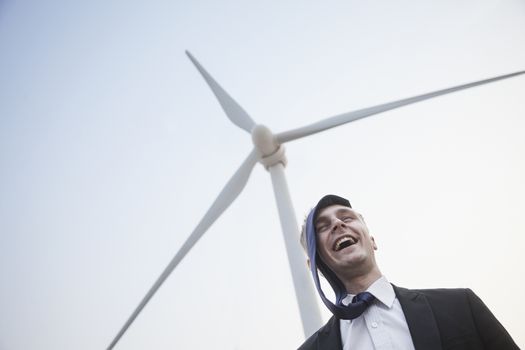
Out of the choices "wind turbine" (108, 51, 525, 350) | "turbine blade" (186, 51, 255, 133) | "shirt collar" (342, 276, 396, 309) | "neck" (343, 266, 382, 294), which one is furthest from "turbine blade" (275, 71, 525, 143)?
"shirt collar" (342, 276, 396, 309)

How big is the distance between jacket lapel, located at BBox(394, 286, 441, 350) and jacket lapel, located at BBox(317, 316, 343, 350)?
0.77 meters

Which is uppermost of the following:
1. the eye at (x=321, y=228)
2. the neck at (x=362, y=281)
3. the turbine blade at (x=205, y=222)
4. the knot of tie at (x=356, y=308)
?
the turbine blade at (x=205, y=222)

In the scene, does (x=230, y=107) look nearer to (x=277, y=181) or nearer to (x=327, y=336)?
(x=277, y=181)

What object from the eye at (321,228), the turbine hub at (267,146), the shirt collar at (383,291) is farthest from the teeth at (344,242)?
the turbine hub at (267,146)

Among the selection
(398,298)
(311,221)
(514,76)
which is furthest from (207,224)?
(514,76)

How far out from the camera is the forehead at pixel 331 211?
4.51m

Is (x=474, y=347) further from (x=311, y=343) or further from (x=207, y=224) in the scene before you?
(x=207, y=224)

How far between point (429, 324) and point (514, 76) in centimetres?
1238

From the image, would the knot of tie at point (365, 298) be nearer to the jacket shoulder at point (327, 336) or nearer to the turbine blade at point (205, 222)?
the jacket shoulder at point (327, 336)

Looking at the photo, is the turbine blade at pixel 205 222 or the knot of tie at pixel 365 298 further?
the turbine blade at pixel 205 222

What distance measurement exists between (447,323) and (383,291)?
64 centimetres

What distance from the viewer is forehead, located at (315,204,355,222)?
14.8 feet

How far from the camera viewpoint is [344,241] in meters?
4.15

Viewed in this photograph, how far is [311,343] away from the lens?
13.0 ft
